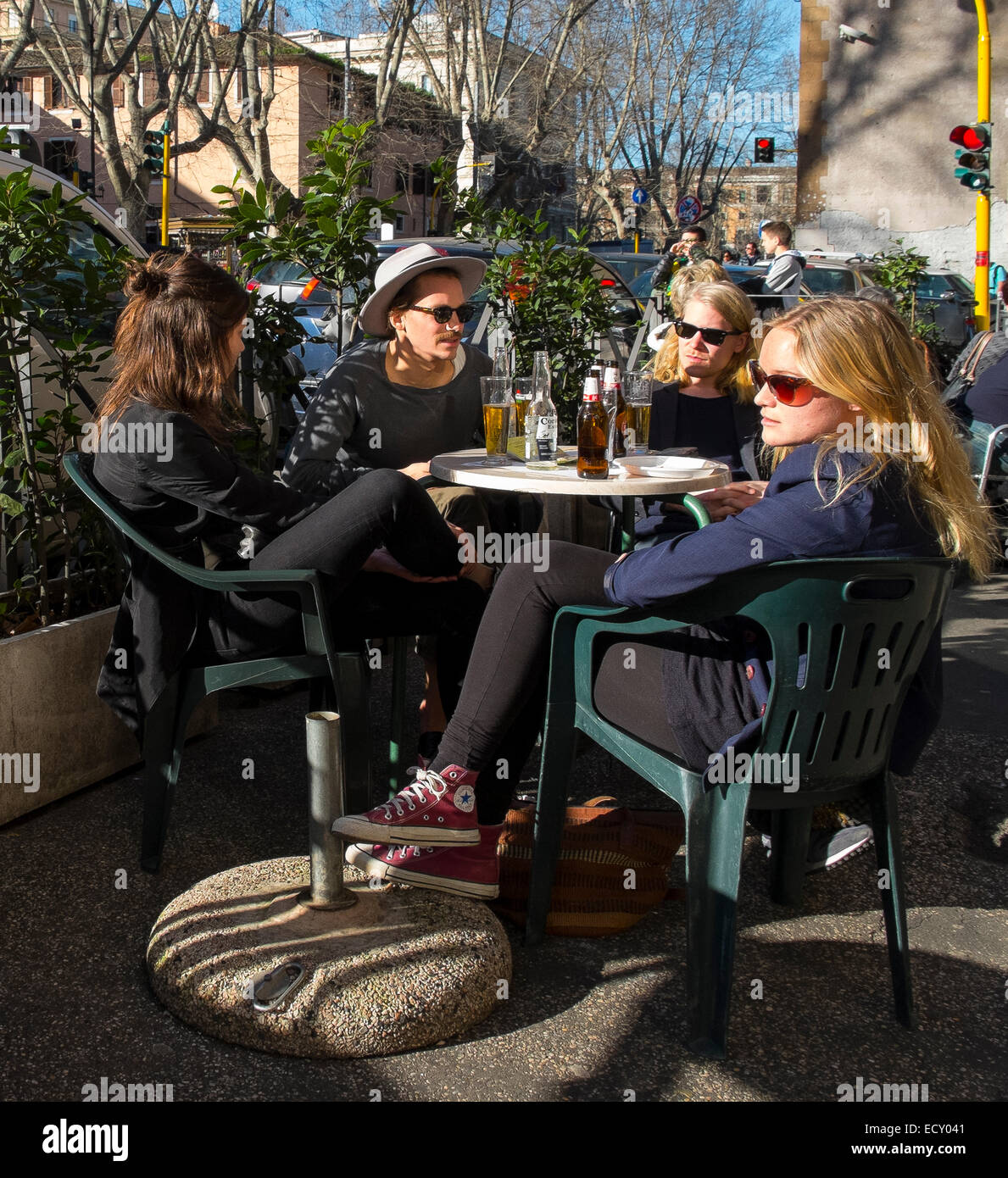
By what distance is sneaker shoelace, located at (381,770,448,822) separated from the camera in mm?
2818

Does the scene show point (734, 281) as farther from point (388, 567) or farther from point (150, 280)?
point (150, 280)

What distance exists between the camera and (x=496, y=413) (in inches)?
151

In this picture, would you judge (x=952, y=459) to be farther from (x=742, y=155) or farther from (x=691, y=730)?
(x=742, y=155)

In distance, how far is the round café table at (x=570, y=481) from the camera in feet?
10.9

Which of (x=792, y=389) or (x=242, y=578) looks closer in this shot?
(x=792, y=389)

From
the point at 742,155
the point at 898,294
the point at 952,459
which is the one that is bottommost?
the point at 952,459

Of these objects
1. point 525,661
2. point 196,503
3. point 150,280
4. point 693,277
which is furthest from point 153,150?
point 525,661

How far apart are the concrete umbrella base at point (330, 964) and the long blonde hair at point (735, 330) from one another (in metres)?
2.39

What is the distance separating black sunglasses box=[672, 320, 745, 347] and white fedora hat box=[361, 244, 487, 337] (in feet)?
2.52

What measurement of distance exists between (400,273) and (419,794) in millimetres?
1928

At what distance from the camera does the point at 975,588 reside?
274 inches

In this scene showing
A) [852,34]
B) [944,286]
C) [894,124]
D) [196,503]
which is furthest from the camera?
[894,124]

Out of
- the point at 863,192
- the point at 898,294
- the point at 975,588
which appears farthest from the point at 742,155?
the point at 975,588
